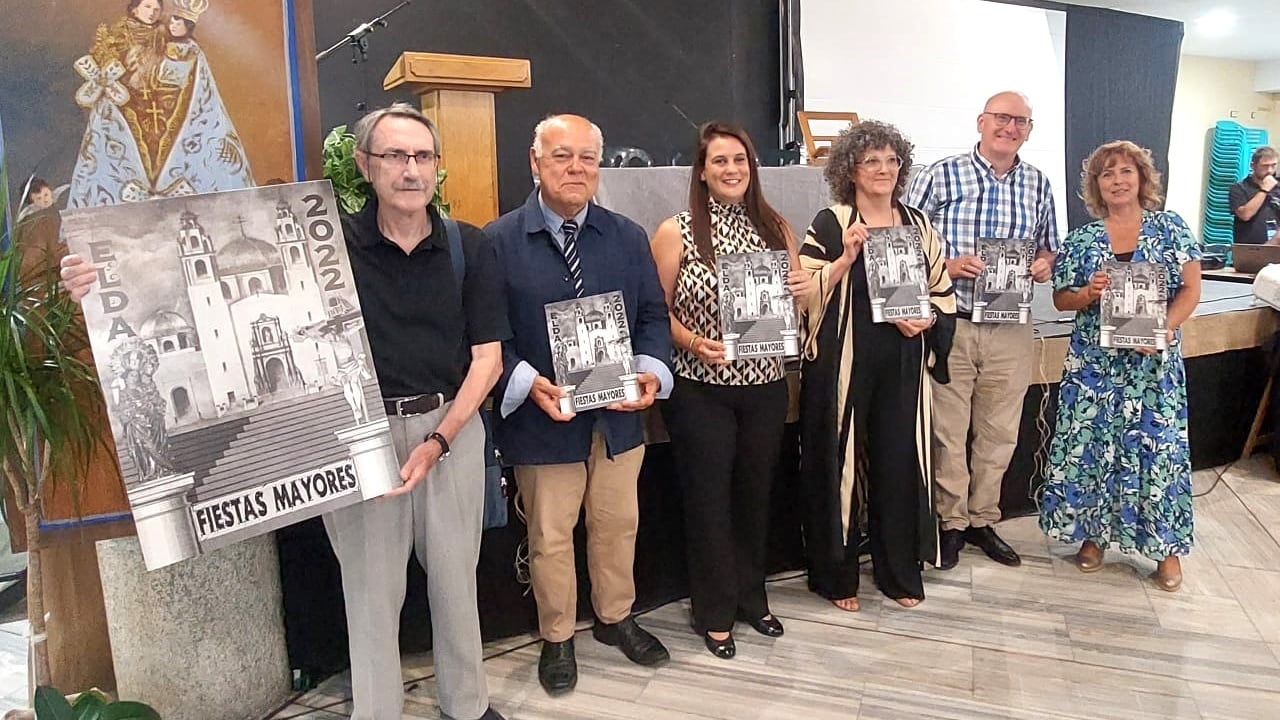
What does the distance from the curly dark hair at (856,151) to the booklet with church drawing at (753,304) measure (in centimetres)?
44

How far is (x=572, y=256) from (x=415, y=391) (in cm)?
55

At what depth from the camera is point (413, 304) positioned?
6.00ft

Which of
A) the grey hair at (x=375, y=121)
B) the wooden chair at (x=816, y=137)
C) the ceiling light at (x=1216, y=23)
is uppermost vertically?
the ceiling light at (x=1216, y=23)

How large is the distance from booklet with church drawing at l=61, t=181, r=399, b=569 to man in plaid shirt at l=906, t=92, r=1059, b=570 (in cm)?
A: 199

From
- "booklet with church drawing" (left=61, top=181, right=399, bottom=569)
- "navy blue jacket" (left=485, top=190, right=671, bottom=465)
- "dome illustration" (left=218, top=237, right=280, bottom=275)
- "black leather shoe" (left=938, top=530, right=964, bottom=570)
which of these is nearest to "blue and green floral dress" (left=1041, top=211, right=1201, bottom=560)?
"black leather shoe" (left=938, top=530, right=964, bottom=570)

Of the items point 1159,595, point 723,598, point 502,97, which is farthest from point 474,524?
point 502,97

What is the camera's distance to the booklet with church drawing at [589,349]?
6.88 ft

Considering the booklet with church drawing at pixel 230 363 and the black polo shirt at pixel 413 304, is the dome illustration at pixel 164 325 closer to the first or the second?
the booklet with church drawing at pixel 230 363

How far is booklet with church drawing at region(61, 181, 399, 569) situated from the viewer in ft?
4.92

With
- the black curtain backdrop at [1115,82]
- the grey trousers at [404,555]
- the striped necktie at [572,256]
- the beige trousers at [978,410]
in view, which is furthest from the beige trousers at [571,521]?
the black curtain backdrop at [1115,82]

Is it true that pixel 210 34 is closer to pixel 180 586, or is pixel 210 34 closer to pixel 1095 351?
pixel 180 586

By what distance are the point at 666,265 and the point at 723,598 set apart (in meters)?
0.96

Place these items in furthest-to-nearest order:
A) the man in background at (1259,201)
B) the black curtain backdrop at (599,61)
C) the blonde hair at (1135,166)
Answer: the man in background at (1259,201) → the black curtain backdrop at (599,61) → the blonde hair at (1135,166)

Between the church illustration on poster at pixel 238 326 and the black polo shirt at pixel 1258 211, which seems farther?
the black polo shirt at pixel 1258 211
